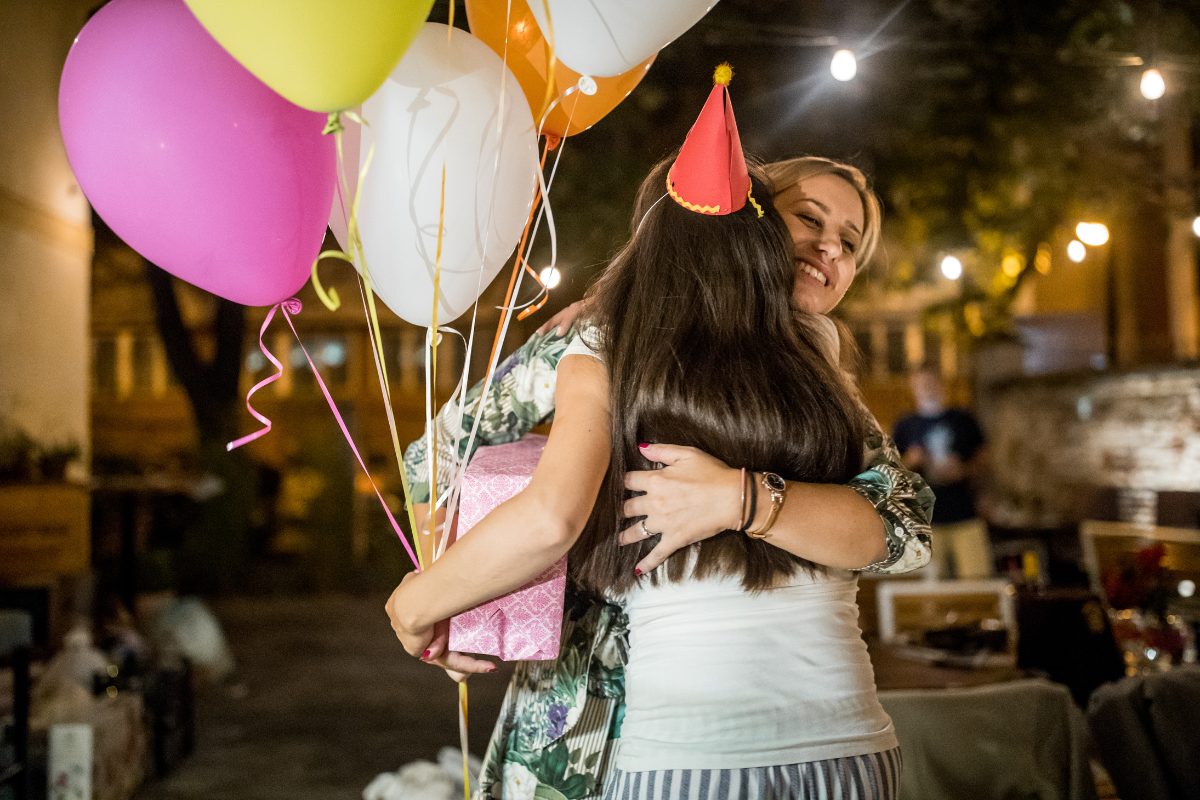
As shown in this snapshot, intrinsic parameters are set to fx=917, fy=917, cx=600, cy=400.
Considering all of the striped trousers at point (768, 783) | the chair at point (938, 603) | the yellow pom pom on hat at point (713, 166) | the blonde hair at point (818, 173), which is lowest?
the chair at point (938, 603)

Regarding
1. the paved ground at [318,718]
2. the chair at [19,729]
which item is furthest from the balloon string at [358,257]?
the paved ground at [318,718]

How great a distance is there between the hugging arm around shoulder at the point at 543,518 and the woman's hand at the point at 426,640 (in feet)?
0.16

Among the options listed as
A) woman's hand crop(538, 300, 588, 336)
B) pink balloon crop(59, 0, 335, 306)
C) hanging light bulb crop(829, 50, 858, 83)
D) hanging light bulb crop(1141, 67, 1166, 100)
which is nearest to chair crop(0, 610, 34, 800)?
pink balloon crop(59, 0, 335, 306)

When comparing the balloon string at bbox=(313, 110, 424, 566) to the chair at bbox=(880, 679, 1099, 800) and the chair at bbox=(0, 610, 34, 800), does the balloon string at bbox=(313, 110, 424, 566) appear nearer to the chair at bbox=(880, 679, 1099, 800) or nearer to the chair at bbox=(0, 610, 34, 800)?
the chair at bbox=(880, 679, 1099, 800)

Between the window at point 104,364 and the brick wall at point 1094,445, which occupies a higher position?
the window at point 104,364

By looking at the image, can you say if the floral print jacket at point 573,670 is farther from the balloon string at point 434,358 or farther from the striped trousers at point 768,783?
the striped trousers at point 768,783

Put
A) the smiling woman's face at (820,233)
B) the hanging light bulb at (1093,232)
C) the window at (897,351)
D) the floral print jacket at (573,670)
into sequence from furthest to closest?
the window at (897,351) → the hanging light bulb at (1093,232) → the smiling woman's face at (820,233) → the floral print jacket at (573,670)

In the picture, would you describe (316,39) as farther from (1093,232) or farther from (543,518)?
(1093,232)

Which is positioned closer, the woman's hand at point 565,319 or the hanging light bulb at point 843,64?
the woman's hand at point 565,319

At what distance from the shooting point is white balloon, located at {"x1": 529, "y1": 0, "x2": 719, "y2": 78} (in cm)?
130

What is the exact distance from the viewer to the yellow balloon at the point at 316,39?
3.51 feet

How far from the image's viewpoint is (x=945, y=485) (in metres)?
A: 5.36

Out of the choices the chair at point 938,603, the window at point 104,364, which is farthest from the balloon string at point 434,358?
the window at point 104,364

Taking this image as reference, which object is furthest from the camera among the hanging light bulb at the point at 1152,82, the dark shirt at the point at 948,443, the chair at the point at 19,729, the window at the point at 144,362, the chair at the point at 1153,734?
the window at the point at 144,362
